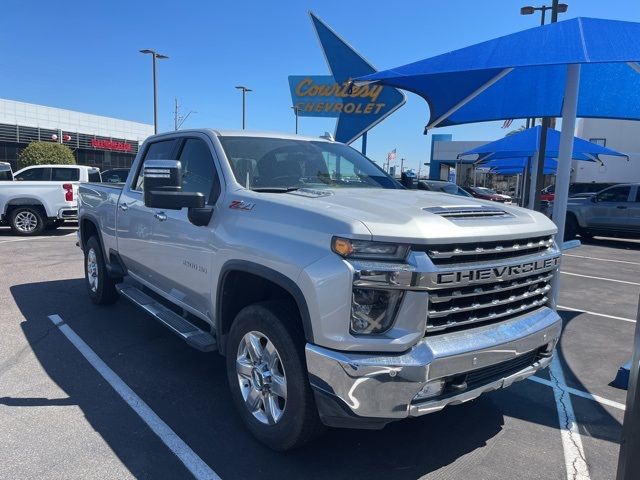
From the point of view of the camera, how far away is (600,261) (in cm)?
1144

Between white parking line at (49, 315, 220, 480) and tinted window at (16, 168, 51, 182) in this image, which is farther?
tinted window at (16, 168, 51, 182)

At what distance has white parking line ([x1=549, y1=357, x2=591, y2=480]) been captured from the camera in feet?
9.84

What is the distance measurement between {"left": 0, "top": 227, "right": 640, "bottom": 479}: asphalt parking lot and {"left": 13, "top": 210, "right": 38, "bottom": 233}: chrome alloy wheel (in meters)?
8.58

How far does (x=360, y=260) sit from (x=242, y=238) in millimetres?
978

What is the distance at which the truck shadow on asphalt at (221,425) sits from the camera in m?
2.96

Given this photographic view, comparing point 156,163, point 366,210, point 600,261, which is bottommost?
point 600,261

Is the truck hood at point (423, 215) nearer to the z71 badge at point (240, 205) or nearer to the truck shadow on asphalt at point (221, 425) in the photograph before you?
the z71 badge at point (240, 205)

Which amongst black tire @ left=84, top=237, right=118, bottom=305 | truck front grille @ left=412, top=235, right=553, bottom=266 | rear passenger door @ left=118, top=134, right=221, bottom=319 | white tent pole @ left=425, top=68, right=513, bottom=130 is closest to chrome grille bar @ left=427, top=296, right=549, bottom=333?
truck front grille @ left=412, top=235, right=553, bottom=266

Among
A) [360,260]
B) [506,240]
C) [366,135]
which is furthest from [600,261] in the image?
[360,260]

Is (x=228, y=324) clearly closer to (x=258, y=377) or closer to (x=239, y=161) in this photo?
(x=258, y=377)

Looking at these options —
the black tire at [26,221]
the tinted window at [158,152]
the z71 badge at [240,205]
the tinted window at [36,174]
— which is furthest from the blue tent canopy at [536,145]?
the tinted window at [36,174]

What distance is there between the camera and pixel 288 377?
9.11ft

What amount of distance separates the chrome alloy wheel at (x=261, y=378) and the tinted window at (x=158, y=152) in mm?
2263

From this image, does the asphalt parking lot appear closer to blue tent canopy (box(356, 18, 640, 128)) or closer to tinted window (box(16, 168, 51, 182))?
blue tent canopy (box(356, 18, 640, 128))
